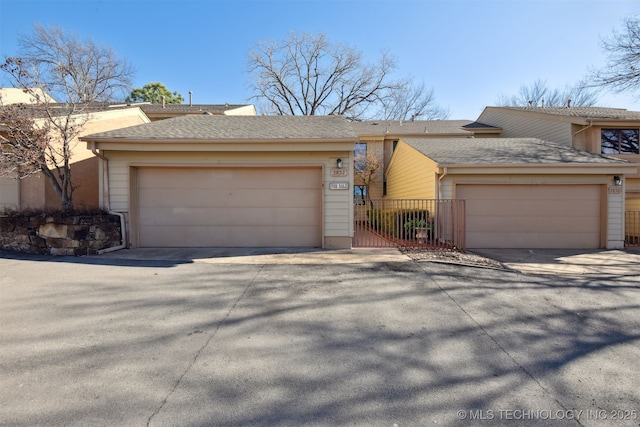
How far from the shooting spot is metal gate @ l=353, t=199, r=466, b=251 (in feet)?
27.8

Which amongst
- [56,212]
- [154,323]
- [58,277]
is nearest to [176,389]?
[154,323]

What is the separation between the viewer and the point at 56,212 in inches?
278

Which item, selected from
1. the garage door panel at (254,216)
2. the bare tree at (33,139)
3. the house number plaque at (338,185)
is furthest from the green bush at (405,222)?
the bare tree at (33,139)

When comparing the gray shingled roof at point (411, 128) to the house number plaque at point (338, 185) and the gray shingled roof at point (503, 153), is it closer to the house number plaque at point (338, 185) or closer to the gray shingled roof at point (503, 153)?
the gray shingled roof at point (503, 153)

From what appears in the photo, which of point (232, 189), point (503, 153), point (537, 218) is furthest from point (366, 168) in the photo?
point (232, 189)

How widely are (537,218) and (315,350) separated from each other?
29.9 ft

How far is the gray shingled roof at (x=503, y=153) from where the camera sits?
9258 mm

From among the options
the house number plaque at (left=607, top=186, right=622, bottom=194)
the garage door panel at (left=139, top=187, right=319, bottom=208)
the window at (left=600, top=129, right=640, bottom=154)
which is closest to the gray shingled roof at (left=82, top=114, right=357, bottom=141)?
the garage door panel at (left=139, top=187, right=319, bottom=208)

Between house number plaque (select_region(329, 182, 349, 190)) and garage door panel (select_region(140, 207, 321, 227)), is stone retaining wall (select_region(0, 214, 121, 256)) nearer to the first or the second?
garage door panel (select_region(140, 207, 321, 227))

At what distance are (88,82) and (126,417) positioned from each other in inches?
408

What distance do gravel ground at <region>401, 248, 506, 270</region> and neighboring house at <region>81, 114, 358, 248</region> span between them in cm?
184

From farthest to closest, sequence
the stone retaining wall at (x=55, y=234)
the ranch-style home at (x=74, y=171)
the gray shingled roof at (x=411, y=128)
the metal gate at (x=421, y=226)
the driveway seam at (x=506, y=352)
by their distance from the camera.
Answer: the gray shingled roof at (x=411, y=128) → the ranch-style home at (x=74, y=171) → the metal gate at (x=421, y=226) → the stone retaining wall at (x=55, y=234) → the driveway seam at (x=506, y=352)

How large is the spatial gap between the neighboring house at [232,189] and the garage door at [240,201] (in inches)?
1.1

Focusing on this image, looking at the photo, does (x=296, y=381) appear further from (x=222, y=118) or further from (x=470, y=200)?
(x=222, y=118)
